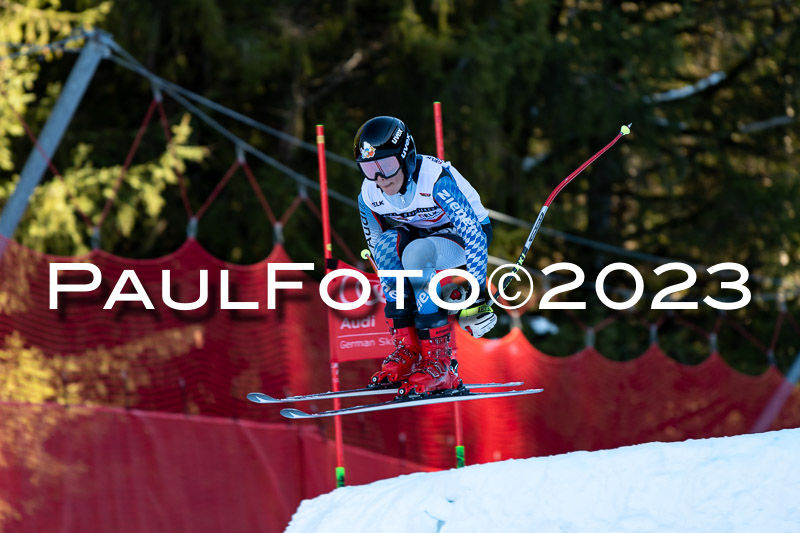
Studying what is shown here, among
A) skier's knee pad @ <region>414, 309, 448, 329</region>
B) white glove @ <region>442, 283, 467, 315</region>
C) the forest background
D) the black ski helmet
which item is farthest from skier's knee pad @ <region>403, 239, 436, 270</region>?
the forest background

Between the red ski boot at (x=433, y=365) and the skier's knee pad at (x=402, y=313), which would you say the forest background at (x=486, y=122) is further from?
the red ski boot at (x=433, y=365)

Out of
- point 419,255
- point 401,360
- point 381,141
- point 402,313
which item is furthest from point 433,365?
point 381,141

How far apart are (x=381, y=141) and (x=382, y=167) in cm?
11

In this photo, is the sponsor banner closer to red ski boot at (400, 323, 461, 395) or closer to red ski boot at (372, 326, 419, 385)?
red ski boot at (372, 326, 419, 385)

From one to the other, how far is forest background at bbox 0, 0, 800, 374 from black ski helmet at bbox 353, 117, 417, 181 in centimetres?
662

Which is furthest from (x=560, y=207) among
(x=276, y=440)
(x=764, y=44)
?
(x=276, y=440)

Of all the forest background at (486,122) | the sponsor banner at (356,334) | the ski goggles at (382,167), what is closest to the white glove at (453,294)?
the ski goggles at (382,167)

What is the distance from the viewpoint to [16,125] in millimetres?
10859

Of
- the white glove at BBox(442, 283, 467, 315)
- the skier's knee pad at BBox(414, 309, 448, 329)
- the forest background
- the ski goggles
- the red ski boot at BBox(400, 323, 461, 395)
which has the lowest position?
the red ski boot at BBox(400, 323, 461, 395)

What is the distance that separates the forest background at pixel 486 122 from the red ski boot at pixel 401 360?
6234mm

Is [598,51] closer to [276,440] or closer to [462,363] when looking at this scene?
[462,363]

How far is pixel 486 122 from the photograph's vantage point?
1233 cm

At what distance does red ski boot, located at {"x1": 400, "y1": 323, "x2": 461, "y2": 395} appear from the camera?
179 inches

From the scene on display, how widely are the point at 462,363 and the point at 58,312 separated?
10.3 ft
